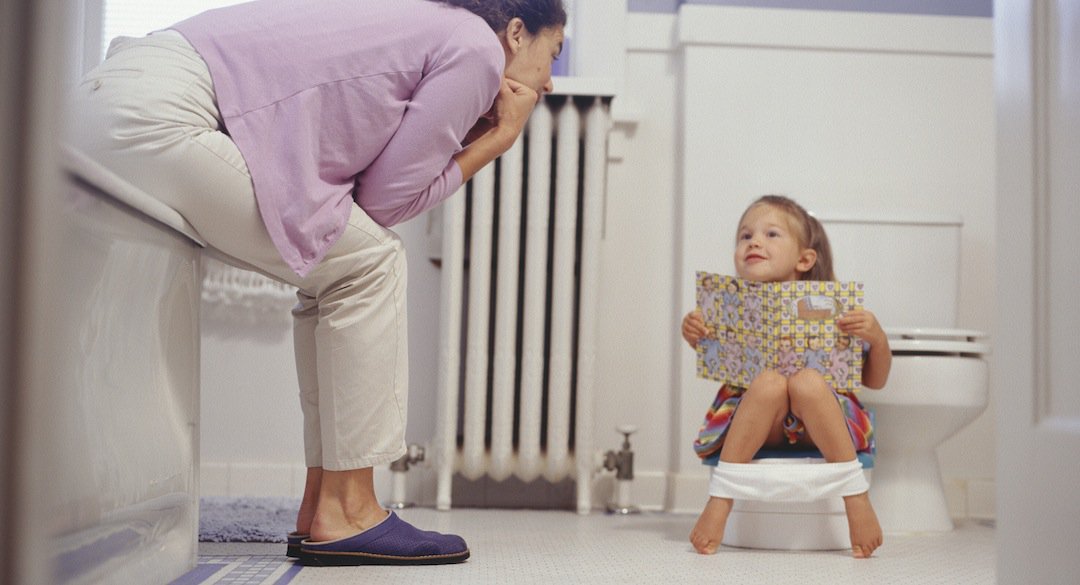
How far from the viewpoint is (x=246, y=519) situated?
179 centimetres

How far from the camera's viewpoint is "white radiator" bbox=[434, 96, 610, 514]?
2.17 m

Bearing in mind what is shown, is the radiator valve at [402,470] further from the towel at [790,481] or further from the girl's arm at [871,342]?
the girl's arm at [871,342]

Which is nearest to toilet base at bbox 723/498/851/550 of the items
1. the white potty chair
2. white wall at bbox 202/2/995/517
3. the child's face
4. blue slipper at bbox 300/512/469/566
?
the white potty chair

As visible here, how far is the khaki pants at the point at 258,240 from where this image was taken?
1.19 m

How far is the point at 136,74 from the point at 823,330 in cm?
109

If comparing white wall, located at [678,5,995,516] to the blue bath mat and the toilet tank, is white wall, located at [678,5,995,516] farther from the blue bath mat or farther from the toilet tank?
the blue bath mat

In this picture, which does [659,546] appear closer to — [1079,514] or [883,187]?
[1079,514]

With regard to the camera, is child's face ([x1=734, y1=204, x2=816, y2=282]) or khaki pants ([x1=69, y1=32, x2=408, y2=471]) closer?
khaki pants ([x1=69, y1=32, x2=408, y2=471])

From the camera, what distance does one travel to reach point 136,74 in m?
1.21

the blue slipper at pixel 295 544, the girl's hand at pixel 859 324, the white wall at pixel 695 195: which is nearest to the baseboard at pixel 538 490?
the white wall at pixel 695 195

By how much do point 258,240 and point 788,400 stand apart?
88 cm

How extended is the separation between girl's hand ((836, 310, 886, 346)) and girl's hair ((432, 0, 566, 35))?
66 centimetres

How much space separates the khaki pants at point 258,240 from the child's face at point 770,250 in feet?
2.31

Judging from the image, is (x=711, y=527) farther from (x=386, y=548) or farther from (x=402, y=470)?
(x=402, y=470)
